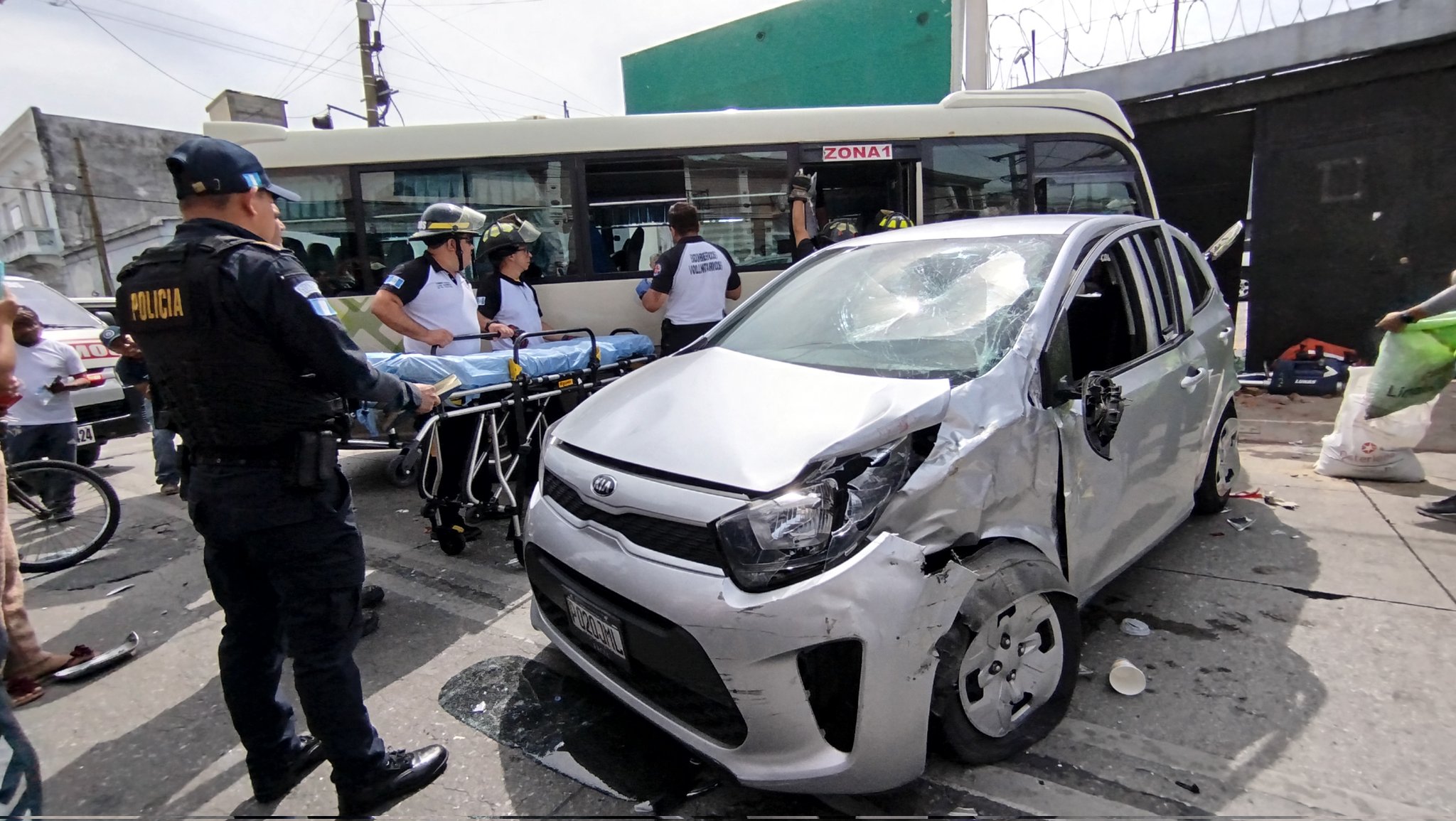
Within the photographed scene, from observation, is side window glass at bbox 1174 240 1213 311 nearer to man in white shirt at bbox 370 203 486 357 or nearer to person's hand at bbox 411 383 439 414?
person's hand at bbox 411 383 439 414

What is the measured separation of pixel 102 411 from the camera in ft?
23.2

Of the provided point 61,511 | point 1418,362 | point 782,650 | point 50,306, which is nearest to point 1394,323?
point 1418,362

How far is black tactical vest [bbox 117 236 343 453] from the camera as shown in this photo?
1.96 m

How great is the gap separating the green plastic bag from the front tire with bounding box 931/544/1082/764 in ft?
11.7

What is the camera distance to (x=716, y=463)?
2.10m

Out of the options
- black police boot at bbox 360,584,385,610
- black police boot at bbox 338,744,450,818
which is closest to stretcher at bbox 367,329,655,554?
black police boot at bbox 360,584,385,610

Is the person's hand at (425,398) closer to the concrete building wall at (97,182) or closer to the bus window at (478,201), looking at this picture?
the bus window at (478,201)

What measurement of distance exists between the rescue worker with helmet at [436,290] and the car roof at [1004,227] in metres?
2.28

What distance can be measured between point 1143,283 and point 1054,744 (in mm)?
2051

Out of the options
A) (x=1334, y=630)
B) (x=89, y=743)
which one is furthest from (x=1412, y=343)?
(x=89, y=743)

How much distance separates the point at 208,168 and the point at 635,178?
4.53 m

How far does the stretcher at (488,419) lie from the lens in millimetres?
3758

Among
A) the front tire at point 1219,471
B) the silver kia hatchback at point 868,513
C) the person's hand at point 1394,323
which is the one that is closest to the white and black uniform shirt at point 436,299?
the silver kia hatchback at point 868,513

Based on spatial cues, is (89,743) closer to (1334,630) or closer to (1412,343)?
(1334,630)
